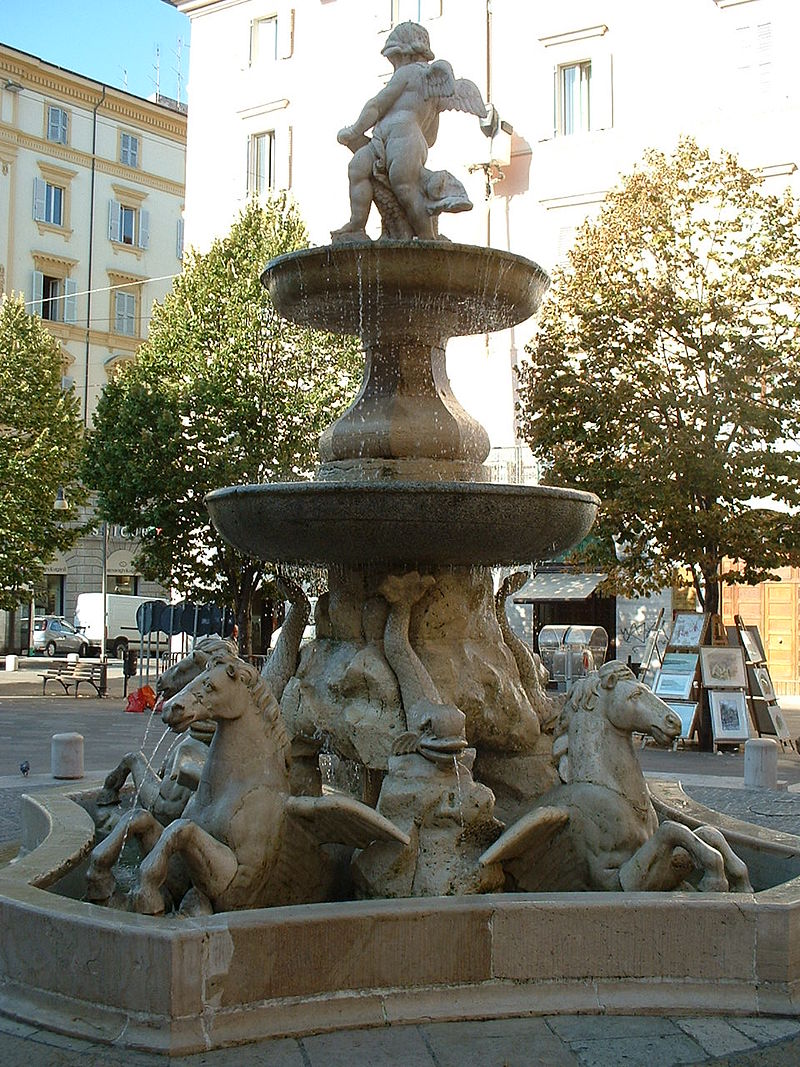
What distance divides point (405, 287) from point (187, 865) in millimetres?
3551

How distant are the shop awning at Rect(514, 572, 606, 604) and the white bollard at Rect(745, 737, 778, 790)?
1452 centimetres

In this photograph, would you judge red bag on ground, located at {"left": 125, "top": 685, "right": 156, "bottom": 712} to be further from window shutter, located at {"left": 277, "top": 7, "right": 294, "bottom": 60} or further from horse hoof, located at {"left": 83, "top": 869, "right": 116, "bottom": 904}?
window shutter, located at {"left": 277, "top": 7, "right": 294, "bottom": 60}

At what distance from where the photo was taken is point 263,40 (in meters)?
35.0

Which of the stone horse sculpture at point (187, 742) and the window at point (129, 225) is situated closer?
the stone horse sculpture at point (187, 742)

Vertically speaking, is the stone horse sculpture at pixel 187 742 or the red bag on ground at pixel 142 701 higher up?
the stone horse sculpture at pixel 187 742

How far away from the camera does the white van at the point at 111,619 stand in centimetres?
3928

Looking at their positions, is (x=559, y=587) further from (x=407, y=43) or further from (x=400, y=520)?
(x=400, y=520)

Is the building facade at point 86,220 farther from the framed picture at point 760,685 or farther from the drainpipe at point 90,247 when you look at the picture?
the framed picture at point 760,685

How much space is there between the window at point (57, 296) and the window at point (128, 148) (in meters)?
5.55

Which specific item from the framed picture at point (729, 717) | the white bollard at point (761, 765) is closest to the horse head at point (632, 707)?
the white bollard at point (761, 765)

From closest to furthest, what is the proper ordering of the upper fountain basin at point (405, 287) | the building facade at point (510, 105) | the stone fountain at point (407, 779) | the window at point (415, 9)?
the stone fountain at point (407, 779), the upper fountain basin at point (405, 287), the building facade at point (510, 105), the window at point (415, 9)


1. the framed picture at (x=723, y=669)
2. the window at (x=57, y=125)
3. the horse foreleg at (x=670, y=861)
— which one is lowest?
the horse foreleg at (x=670, y=861)

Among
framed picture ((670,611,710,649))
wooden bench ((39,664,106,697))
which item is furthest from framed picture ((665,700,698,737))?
wooden bench ((39,664,106,697))

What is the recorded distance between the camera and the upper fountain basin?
22.7 feet
